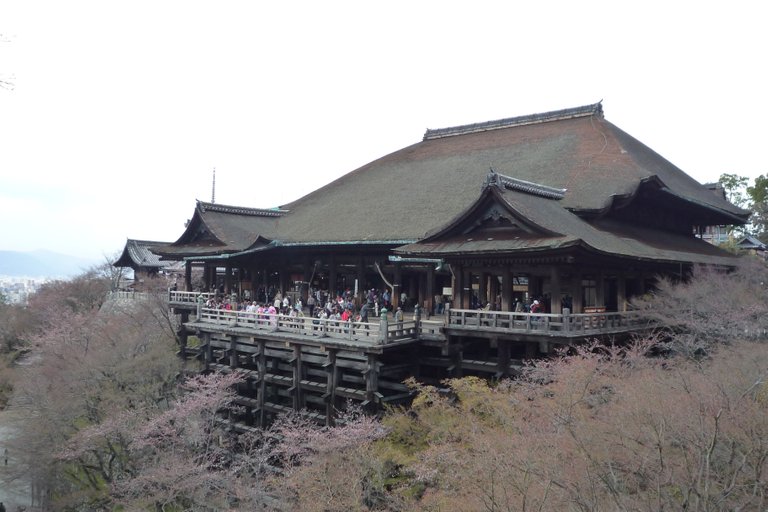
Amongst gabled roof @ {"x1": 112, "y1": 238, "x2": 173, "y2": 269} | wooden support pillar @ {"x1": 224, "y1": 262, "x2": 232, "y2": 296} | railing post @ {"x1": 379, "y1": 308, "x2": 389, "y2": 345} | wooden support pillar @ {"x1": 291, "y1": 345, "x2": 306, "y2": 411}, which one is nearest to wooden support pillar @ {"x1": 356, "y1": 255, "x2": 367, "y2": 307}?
wooden support pillar @ {"x1": 291, "y1": 345, "x2": 306, "y2": 411}

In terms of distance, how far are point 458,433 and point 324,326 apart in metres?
7.02

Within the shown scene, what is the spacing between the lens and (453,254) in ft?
58.1

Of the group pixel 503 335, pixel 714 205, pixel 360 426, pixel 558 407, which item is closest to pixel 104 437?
pixel 360 426

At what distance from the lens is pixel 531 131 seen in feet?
97.5

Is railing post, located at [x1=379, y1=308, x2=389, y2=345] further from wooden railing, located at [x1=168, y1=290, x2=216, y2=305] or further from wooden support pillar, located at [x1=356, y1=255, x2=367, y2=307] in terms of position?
wooden railing, located at [x1=168, y1=290, x2=216, y2=305]

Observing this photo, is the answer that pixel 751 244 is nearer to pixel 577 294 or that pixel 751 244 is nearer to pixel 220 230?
pixel 577 294

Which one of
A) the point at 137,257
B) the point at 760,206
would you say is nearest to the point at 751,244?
the point at 760,206

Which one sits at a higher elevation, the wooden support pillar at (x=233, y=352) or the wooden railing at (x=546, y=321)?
the wooden railing at (x=546, y=321)

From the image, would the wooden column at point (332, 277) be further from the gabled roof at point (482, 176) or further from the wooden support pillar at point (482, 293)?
the wooden support pillar at point (482, 293)

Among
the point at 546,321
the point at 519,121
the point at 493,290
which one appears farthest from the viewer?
the point at 519,121

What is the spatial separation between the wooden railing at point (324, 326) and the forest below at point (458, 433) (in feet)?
6.26

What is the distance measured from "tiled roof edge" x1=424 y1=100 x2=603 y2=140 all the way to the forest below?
35.2ft

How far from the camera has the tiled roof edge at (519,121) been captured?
28.7 metres

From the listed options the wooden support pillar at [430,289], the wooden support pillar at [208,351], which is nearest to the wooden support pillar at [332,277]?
the wooden support pillar at [430,289]
